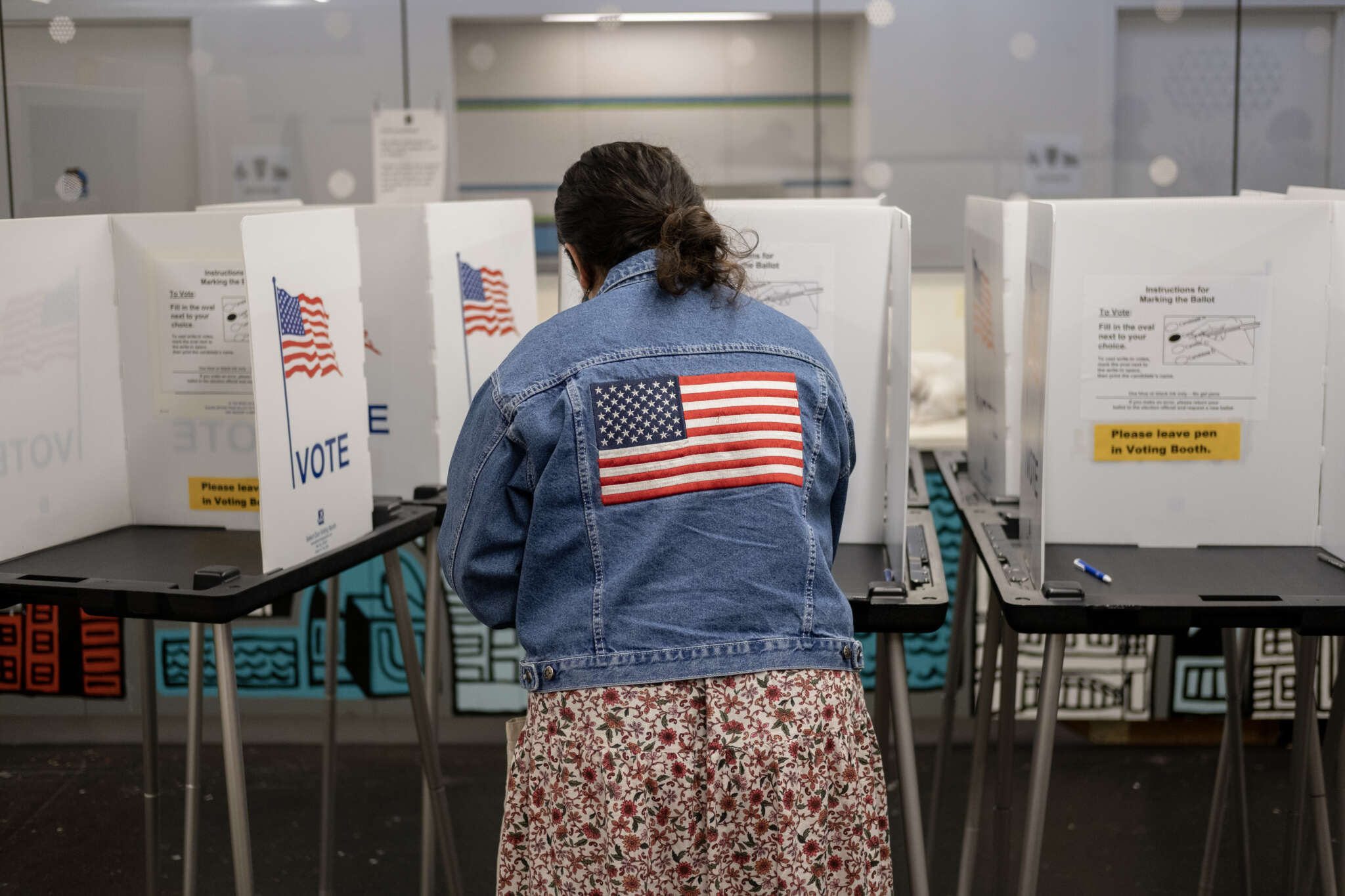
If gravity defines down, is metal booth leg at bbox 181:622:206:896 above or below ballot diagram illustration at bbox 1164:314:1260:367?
below

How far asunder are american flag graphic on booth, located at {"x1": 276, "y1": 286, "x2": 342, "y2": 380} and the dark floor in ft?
3.73

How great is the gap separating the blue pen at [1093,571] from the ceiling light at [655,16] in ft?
7.93

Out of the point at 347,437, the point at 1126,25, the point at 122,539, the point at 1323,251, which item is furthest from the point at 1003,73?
the point at 122,539

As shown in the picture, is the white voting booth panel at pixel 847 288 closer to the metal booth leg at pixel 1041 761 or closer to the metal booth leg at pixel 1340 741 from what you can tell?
the metal booth leg at pixel 1041 761

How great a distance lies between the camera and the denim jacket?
3.98 ft

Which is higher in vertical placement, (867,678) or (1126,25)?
(1126,25)

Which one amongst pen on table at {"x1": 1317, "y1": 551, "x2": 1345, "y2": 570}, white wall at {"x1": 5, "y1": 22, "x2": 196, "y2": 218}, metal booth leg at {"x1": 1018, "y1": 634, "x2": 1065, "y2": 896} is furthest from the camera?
white wall at {"x1": 5, "y1": 22, "x2": 196, "y2": 218}

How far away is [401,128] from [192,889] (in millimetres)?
1592

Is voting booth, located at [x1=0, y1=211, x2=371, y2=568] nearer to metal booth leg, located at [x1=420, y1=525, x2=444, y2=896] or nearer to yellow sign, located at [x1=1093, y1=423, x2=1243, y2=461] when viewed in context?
metal booth leg, located at [x1=420, y1=525, x2=444, y2=896]

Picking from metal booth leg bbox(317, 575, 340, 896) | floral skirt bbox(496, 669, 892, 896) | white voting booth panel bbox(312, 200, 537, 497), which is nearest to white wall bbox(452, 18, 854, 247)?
white voting booth panel bbox(312, 200, 537, 497)

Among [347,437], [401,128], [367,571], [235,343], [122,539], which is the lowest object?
[367,571]

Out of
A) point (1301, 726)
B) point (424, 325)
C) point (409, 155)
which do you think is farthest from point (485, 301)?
point (1301, 726)

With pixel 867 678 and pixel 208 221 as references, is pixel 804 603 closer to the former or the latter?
pixel 208 221

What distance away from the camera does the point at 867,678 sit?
290cm
